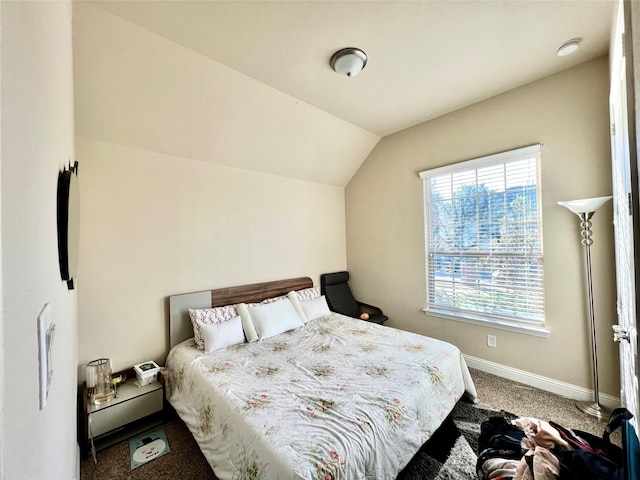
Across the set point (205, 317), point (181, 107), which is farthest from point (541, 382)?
point (181, 107)

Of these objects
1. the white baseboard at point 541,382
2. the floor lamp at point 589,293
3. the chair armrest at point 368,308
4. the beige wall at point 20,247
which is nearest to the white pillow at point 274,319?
the chair armrest at point 368,308

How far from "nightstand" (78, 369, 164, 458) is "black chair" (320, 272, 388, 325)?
232 cm

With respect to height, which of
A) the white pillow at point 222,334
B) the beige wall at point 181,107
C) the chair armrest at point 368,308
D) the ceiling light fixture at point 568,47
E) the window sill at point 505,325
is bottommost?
the chair armrest at point 368,308

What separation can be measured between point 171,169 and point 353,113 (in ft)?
6.98

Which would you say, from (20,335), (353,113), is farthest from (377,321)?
(20,335)

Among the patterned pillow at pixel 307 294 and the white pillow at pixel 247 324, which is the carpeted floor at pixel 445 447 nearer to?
the white pillow at pixel 247 324

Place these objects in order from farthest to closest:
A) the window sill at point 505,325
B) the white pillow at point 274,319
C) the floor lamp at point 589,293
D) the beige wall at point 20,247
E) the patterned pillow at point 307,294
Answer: the patterned pillow at point 307,294, the white pillow at point 274,319, the window sill at point 505,325, the floor lamp at point 589,293, the beige wall at point 20,247

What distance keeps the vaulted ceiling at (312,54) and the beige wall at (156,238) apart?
27cm

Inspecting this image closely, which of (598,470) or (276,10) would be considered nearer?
(598,470)

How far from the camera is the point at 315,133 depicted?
3338 millimetres

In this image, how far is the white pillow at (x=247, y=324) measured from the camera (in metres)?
2.72

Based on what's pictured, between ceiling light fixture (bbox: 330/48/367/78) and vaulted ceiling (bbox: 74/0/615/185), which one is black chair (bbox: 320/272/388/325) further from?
ceiling light fixture (bbox: 330/48/367/78)

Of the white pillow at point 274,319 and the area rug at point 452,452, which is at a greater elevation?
the white pillow at point 274,319

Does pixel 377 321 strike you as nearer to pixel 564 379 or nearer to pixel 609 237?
pixel 564 379
